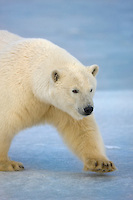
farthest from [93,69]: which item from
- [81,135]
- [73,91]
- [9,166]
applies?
[9,166]

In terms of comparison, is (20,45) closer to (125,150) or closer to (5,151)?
(5,151)

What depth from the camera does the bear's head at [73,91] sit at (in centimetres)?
476

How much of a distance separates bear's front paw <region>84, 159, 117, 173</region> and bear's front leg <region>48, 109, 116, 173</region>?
178 mm

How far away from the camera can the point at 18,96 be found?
17.1ft

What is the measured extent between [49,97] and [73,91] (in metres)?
0.40

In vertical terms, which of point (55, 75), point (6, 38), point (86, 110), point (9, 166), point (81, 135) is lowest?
point (9, 166)

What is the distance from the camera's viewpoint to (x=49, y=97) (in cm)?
507

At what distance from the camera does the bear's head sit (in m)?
4.76

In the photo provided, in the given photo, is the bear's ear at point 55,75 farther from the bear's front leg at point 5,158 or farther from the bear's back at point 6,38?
the bear's back at point 6,38

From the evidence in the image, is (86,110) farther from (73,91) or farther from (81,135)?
(81,135)

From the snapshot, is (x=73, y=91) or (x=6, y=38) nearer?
(x=73, y=91)

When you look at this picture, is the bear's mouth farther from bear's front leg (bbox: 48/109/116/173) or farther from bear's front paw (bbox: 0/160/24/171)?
bear's front paw (bbox: 0/160/24/171)

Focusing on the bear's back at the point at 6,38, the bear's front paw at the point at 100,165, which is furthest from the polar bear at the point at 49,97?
the bear's back at the point at 6,38

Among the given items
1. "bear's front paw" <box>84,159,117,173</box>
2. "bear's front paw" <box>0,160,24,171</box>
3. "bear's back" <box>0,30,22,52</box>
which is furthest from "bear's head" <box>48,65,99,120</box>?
"bear's back" <box>0,30,22,52</box>
